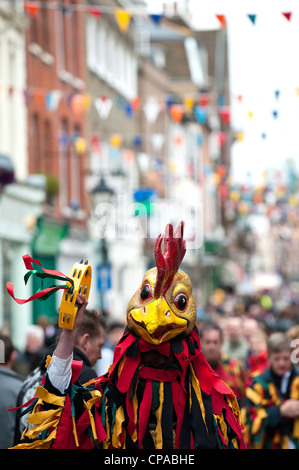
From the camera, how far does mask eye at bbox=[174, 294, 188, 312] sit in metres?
4.02

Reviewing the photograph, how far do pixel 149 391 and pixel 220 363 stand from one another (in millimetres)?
4311

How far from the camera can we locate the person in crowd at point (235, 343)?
1149 centimetres

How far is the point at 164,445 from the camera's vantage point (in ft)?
12.8

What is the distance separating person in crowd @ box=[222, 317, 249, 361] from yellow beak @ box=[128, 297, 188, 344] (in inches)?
298

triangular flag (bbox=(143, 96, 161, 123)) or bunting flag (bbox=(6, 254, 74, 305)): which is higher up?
triangular flag (bbox=(143, 96, 161, 123))

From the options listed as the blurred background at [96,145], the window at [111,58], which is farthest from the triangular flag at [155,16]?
the window at [111,58]

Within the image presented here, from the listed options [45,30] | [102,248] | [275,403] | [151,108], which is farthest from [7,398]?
[45,30]

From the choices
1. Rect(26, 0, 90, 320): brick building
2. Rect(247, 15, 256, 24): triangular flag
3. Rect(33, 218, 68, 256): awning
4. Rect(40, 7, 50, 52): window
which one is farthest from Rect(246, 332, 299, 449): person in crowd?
Rect(40, 7, 50, 52): window

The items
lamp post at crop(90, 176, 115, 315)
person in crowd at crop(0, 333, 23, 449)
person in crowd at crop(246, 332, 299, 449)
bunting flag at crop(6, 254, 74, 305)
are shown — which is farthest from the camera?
lamp post at crop(90, 176, 115, 315)

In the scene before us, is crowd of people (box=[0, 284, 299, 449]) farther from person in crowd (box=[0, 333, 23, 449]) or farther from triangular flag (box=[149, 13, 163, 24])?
triangular flag (box=[149, 13, 163, 24])

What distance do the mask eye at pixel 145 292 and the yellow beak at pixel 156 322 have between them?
0.05 meters

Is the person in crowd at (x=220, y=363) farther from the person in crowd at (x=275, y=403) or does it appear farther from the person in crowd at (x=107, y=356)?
the person in crowd at (x=107, y=356)

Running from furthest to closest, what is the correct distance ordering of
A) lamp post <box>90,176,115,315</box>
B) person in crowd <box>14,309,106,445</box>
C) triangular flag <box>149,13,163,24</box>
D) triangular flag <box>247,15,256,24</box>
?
1. lamp post <box>90,176,115,315</box>
2. triangular flag <box>149,13,163,24</box>
3. triangular flag <box>247,15,256,24</box>
4. person in crowd <box>14,309,106,445</box>
